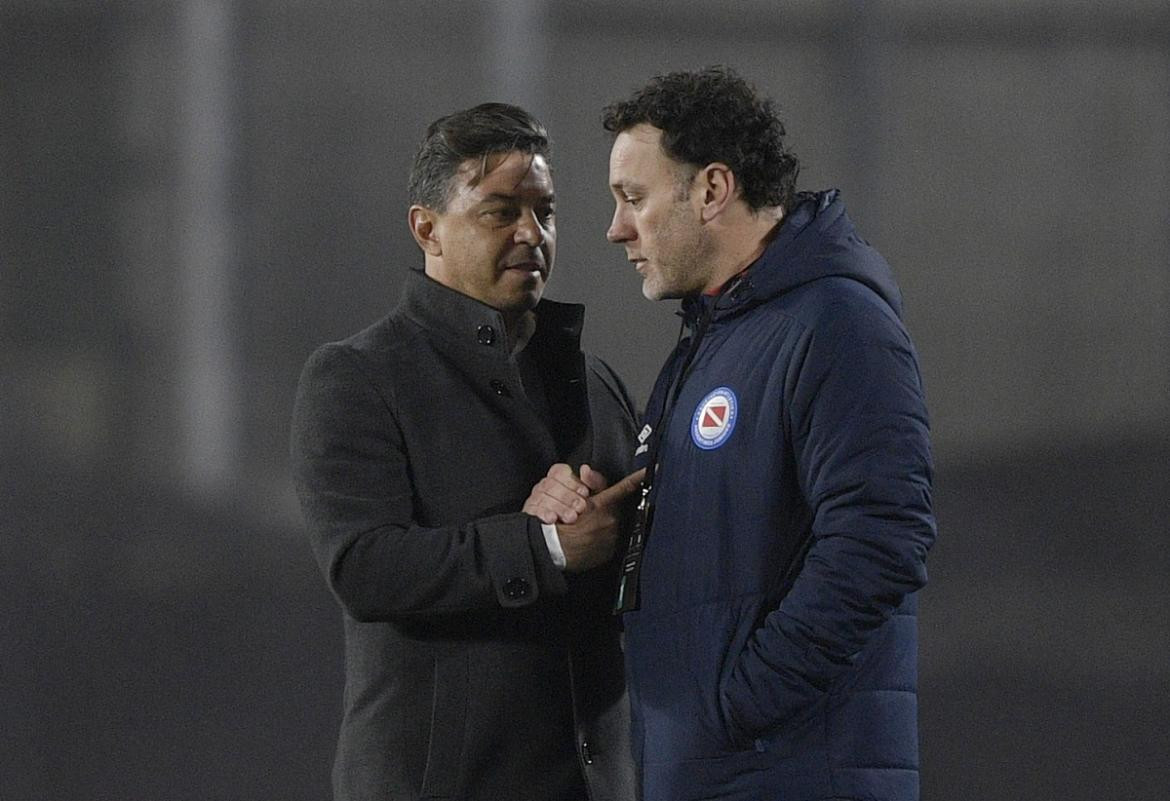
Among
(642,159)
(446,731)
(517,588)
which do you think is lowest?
(446,731)

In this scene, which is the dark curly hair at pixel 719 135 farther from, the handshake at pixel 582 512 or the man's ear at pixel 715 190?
the handshake at pixel 582 512

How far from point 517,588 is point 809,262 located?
0.47 meters

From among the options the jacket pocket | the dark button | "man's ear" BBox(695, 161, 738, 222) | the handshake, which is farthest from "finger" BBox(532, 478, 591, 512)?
"man's ear" BBox(695, 161, 738, 222)

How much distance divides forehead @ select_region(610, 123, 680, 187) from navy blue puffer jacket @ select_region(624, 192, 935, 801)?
15cm

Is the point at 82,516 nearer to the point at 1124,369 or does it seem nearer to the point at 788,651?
the point at 788,651

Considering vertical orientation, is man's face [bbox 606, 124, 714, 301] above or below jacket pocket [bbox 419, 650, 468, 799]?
above

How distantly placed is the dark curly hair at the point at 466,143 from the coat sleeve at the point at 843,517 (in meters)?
0.49

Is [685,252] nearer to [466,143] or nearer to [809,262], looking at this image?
[809,262]

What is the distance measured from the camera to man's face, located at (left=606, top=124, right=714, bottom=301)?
1.68 m

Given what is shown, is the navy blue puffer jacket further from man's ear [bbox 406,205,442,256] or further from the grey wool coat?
man's ear [bbox 406,205,442,256]

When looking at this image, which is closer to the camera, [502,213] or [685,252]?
[685,252]

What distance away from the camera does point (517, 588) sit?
1.70 m

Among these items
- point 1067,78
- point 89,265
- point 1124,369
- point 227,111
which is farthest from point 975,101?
point 89,265

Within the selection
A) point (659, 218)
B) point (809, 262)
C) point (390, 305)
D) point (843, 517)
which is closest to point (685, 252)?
point (659, 218)
